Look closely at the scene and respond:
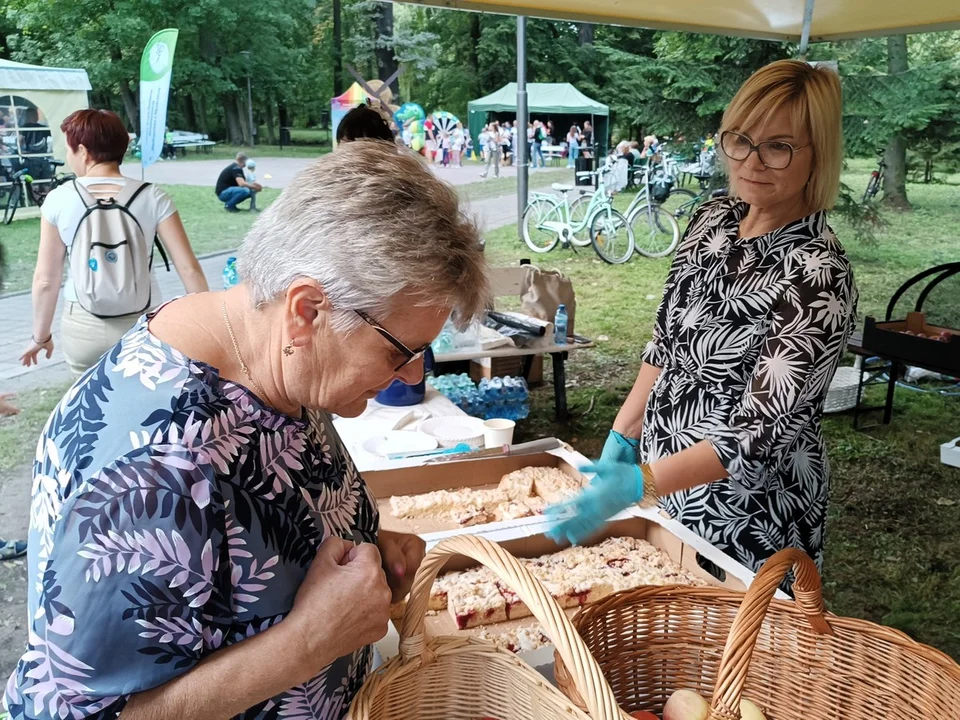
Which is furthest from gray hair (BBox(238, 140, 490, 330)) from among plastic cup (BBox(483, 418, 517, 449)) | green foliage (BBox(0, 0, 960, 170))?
green foliage (BBox(0, 0, 960, 170))

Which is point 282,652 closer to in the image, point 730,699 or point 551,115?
point 730,699

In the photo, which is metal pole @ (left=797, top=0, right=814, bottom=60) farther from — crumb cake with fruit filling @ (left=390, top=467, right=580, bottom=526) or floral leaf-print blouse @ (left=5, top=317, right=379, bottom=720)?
floral leaf-print blouse @ (left=5, top=317, right=379, bottom=720)

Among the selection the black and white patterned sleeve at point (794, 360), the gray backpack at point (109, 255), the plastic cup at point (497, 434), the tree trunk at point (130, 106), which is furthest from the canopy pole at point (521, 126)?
the black and white patterned sleeve at point (794, 360)

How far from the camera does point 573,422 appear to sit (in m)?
5.28

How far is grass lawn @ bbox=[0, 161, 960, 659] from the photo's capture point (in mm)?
3379

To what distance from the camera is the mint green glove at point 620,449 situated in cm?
204

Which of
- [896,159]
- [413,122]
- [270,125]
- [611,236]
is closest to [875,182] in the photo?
[896,159]

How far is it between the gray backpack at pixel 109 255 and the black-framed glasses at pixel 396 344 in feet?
8.59

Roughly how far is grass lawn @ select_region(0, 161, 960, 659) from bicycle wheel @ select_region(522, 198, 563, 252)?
2.02ft

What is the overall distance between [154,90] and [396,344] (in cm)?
582

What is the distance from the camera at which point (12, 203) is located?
497cm

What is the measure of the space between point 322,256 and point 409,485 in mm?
Result: 1217

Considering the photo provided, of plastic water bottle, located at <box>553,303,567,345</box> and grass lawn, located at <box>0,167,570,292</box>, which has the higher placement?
grass lawn, located at <box>0,167,570,292</box>

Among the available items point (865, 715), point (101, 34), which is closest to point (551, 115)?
point (101, 34)
